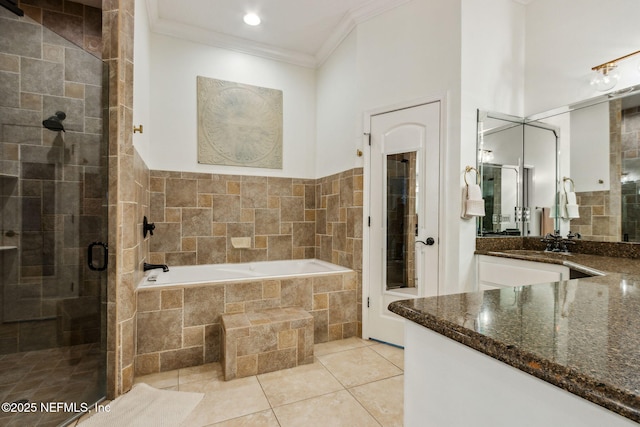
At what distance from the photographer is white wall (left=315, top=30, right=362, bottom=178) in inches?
118

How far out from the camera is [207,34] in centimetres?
322

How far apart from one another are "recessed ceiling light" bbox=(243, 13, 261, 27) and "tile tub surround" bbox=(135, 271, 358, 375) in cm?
255

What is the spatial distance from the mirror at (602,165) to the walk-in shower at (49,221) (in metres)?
3.38

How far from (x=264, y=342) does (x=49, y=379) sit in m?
1.24

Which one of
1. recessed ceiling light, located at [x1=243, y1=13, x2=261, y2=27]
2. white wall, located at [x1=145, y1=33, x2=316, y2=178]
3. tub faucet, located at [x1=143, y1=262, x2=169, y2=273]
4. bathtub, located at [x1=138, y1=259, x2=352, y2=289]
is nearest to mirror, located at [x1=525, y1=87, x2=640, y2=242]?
bathtub, located at [x1=138, y1=259, x2=352, y2=289]

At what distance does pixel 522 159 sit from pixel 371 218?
1.42 m

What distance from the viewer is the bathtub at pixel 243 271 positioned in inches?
109

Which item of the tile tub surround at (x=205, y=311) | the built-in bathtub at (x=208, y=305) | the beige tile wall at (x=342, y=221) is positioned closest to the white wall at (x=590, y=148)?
the beige tile wall at (x=342, y=221)

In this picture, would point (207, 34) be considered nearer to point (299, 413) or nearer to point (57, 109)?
point (57, 109)

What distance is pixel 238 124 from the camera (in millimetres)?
3438

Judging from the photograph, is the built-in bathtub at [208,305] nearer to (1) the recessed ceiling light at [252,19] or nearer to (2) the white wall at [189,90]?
(2) the white wall at [189,90]

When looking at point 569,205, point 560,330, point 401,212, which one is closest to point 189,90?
point 401,212

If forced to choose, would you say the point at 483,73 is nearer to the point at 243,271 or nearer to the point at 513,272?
the point at 513,272

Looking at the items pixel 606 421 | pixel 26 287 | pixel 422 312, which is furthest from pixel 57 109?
pixel 606 421
